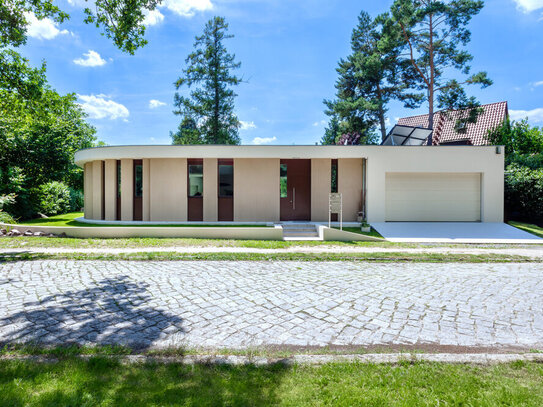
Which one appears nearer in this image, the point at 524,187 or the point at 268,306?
the point at 268,306

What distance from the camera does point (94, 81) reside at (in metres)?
22.2

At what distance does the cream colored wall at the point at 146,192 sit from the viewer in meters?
14.6

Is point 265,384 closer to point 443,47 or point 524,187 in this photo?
point 524,187

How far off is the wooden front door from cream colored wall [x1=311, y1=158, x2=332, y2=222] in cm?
36

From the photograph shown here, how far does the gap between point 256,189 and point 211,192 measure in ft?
7.54

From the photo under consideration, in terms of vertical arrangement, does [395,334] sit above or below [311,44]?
below

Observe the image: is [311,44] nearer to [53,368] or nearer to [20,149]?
[53,368]

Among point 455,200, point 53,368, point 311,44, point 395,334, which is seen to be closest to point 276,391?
point 395,334

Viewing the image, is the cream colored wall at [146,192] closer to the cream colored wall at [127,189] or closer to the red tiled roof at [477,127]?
the cream colored wall at [127,189]

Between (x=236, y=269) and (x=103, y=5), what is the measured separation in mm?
7866

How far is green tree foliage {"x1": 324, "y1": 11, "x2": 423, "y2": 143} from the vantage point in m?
22.5

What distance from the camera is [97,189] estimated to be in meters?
16.2

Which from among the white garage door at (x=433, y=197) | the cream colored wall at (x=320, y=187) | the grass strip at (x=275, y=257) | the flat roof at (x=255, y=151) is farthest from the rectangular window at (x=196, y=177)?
the white garage door at (x=433, y=197)

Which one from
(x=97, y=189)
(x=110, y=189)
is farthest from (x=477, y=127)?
(x=97, y=189)
